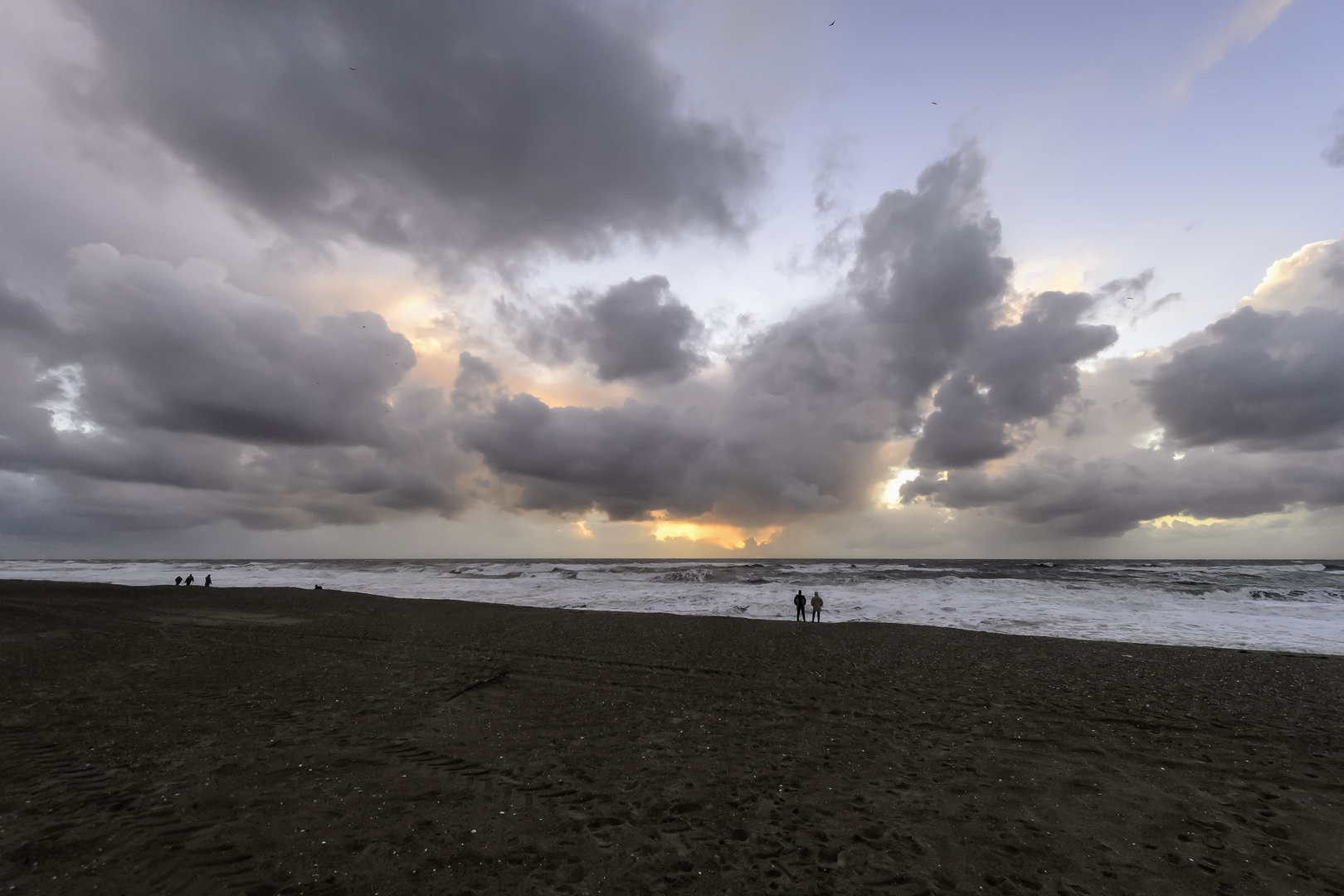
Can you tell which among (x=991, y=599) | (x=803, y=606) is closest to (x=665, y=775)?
(x=803, y=606)

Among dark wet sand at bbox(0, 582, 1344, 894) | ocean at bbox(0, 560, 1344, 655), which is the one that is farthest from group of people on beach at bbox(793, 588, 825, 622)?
dark wet sand at bbox(0, 582, 1344, 894)

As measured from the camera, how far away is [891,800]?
772 cm

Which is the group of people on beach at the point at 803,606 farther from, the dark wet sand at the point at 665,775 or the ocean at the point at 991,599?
the dark wet sand at the point at 665,775

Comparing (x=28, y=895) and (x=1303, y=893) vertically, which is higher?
(x=28, y=895)

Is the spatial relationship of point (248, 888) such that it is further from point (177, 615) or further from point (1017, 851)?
point (177, 615)

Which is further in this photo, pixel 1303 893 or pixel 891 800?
pixel 891 800

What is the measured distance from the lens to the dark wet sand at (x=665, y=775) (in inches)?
238

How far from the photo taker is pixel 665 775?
8.54 metres

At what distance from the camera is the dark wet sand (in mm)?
6035

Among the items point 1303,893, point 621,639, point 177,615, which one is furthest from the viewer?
point 177,615

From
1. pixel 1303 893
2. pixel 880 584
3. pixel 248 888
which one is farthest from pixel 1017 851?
pixel 880 584

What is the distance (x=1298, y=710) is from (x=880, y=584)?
43203 millimetres

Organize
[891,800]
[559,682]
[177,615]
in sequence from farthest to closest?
1. [177,615]
2. [559,682]
3. [891,800]

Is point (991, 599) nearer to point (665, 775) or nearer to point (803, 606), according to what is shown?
point (803, 606)
